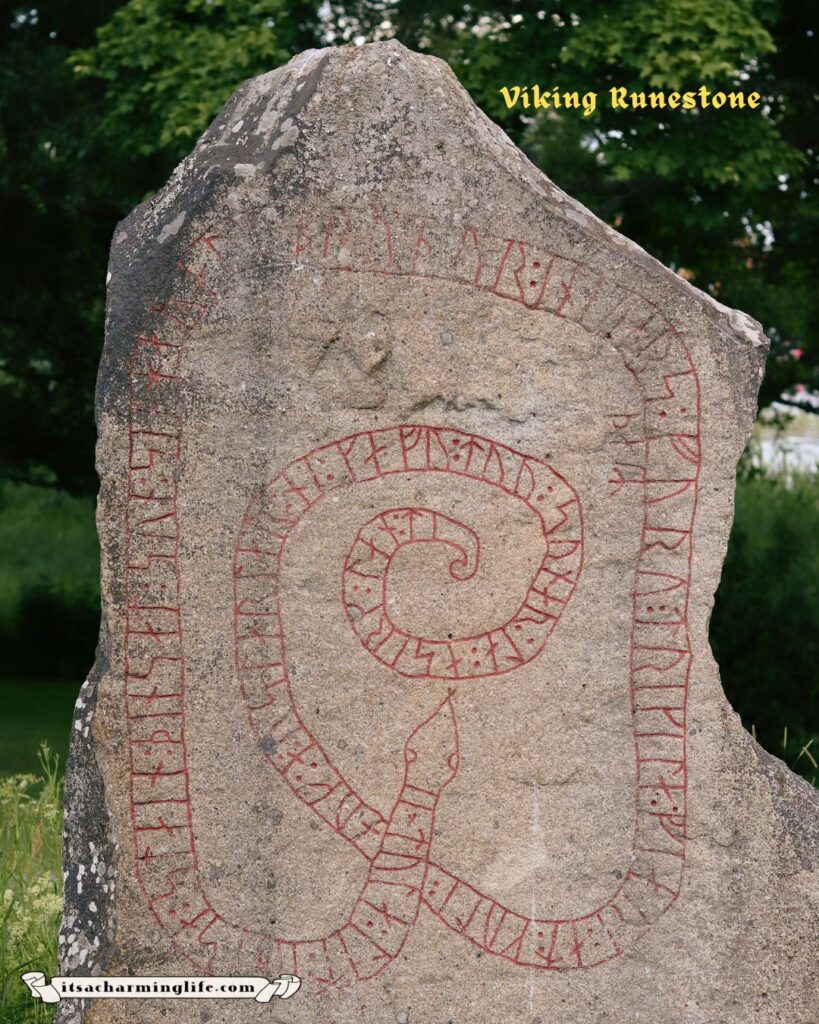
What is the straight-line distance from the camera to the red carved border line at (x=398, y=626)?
3027 millimetres

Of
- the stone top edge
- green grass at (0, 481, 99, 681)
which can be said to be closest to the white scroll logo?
the stone top edge

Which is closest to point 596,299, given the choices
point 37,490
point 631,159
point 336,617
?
point 336,617

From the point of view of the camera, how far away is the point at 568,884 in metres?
3.10

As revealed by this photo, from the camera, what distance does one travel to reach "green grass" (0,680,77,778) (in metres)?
7.46

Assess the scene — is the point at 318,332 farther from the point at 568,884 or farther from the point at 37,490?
the point at 37,490

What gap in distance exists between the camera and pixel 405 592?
308cm

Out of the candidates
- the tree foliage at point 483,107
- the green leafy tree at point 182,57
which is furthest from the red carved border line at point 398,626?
the green leafy tree at point 182,57

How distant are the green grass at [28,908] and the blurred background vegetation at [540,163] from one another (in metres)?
2.22

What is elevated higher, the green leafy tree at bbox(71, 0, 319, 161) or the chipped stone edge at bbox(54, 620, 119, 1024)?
the green leafy tree at bbox(71, 0, 319, 161)

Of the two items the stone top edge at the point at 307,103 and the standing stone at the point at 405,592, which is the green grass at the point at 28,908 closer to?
the standing stone at the point at 405,592

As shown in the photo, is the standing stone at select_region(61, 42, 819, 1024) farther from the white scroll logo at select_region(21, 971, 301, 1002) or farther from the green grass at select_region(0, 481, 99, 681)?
the green grass at select_region(0, 481, 99, 681)

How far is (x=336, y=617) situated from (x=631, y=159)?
10.4 ft

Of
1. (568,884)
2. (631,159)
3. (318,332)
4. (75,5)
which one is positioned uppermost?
(75,5)

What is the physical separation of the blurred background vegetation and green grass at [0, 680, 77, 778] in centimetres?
2
